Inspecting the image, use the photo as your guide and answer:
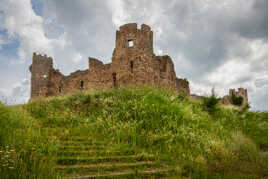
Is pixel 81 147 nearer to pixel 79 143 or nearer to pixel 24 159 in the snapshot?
pixel 79 143

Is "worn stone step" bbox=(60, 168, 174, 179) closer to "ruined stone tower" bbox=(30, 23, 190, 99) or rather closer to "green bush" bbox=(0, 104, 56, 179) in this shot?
"green bush" bbox=(0, 104, 56, 179)

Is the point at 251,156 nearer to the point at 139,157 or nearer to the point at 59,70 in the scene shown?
the point at 139,157

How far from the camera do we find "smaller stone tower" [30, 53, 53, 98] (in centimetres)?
2514

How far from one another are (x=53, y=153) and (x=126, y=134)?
10.8ft

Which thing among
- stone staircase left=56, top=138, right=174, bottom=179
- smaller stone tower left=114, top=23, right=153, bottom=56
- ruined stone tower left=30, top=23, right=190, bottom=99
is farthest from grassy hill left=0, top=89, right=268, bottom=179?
smaller stone tower left=114, top=23, right=153, bottom=56

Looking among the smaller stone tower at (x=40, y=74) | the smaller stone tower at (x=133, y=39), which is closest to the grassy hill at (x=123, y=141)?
the smaller stone tower at (x=133, y=39)

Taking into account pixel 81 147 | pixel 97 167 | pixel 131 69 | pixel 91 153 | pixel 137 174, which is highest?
pixel 131 69

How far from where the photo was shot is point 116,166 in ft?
14.7

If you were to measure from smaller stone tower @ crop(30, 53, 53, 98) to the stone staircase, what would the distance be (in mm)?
22314

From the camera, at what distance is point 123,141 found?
6906 mm

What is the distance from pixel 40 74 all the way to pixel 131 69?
16482 millimetres

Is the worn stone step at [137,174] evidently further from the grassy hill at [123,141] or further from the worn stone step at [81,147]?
the worn stone step at [81,147]

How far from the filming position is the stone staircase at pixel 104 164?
3976 millimetres

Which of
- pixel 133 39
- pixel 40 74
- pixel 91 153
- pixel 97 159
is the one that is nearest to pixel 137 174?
pixel 97 159
